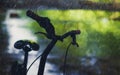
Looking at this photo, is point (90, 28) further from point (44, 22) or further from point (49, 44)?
point (44, 22)

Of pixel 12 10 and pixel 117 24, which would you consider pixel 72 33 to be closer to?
pixel 117 24

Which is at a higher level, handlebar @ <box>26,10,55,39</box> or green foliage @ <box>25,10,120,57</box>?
handlebar @ <box>26,10,55,39</box>

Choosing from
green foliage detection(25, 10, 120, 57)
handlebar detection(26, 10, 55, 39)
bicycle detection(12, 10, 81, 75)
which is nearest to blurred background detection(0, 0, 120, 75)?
green foliage detection(25, 10, 120, 57)

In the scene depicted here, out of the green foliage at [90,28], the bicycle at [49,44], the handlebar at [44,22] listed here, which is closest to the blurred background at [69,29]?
the green foliage at [90,28]

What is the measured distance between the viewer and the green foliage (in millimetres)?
8367

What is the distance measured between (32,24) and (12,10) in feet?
6.22

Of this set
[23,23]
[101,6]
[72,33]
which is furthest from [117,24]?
[72,33]

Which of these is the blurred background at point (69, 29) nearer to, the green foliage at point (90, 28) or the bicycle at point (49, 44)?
the green foliage at point (90, 28)

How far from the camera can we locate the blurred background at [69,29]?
7.56 m

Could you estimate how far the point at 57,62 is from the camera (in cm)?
771

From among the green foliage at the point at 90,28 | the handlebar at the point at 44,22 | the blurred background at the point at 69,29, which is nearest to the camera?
the handlebar at the point at 44,22

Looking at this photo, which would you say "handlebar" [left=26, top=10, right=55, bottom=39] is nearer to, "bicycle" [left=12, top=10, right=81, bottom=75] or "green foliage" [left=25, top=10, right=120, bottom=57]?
"bicycle" [left=12, top=10, right=81, bottom=75]

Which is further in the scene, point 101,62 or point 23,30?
point 23,30

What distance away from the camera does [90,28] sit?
9.57 m
